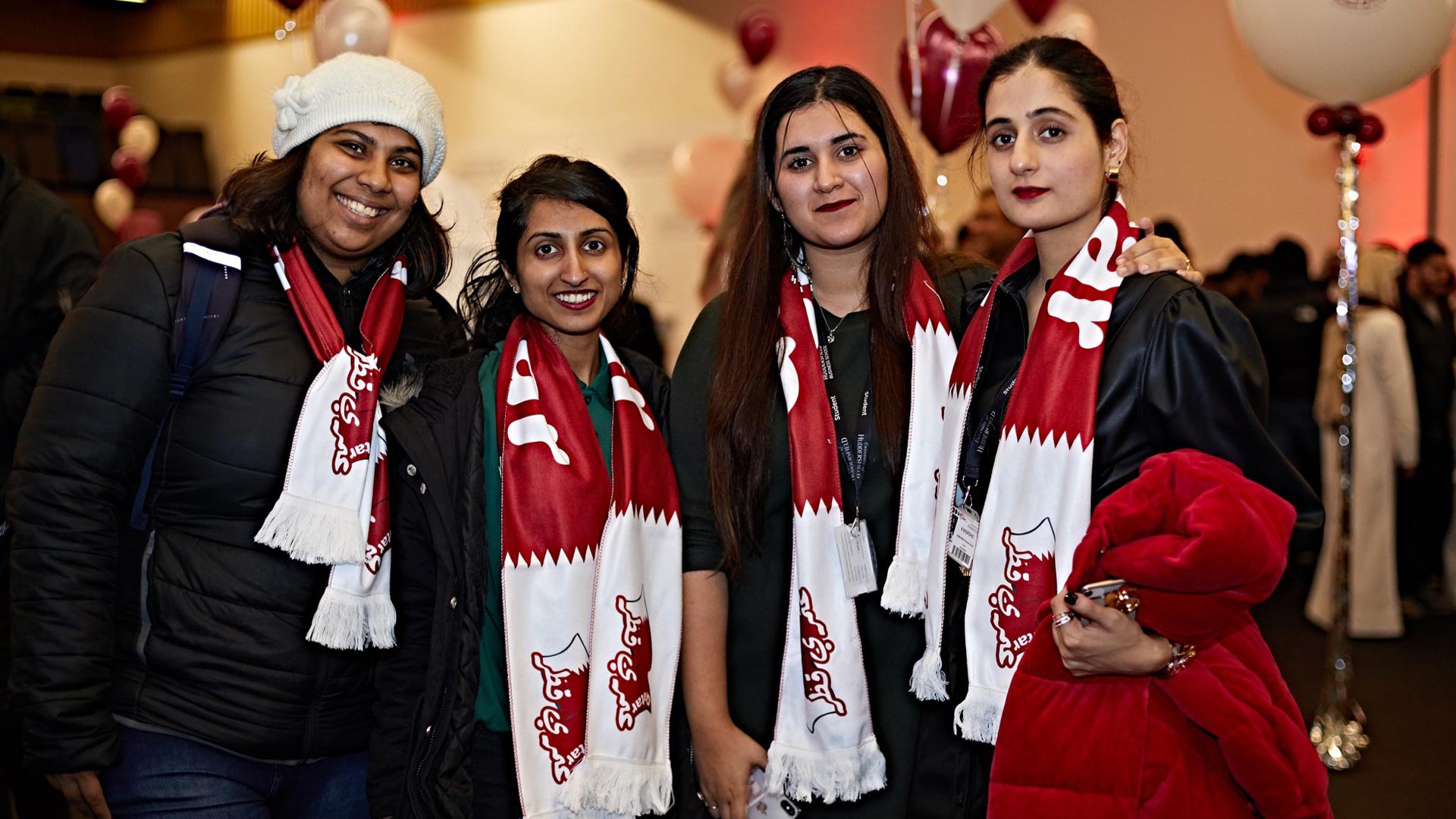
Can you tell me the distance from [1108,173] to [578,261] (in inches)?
36.6

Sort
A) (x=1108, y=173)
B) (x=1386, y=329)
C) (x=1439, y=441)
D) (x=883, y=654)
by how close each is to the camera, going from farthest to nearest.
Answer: (x=1439, y=441)
(x=1386, y=329)
(x=883, y=654)
(x=1108, y=173)

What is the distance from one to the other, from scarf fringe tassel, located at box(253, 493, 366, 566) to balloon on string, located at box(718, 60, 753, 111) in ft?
23.5

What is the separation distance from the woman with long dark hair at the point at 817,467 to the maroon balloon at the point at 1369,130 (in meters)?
2.97

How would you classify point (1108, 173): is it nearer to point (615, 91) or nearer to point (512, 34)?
point (615, 91)

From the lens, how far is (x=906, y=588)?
6.52ft

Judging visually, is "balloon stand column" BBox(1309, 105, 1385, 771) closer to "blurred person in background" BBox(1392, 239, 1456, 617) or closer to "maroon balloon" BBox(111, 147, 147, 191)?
"blurred person in background" BBox(1392, 239, 1456, 617)

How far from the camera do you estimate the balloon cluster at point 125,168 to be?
1062 centimetres

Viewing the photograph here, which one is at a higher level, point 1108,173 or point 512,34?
point 512,34

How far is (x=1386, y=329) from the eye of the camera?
6047 mm

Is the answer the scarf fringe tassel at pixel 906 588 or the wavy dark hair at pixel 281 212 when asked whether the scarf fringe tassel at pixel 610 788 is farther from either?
the wavy dark hair at pixel 281 212

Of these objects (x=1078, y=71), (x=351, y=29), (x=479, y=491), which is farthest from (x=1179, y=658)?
(x=351, y=29)

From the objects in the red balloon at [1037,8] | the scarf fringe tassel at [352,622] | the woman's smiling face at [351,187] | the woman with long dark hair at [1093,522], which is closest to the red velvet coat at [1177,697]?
the woman with long dark hair at [1093,522]

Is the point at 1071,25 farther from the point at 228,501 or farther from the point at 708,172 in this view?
the point at 228,501

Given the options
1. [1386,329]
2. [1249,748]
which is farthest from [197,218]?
[1386,329]
